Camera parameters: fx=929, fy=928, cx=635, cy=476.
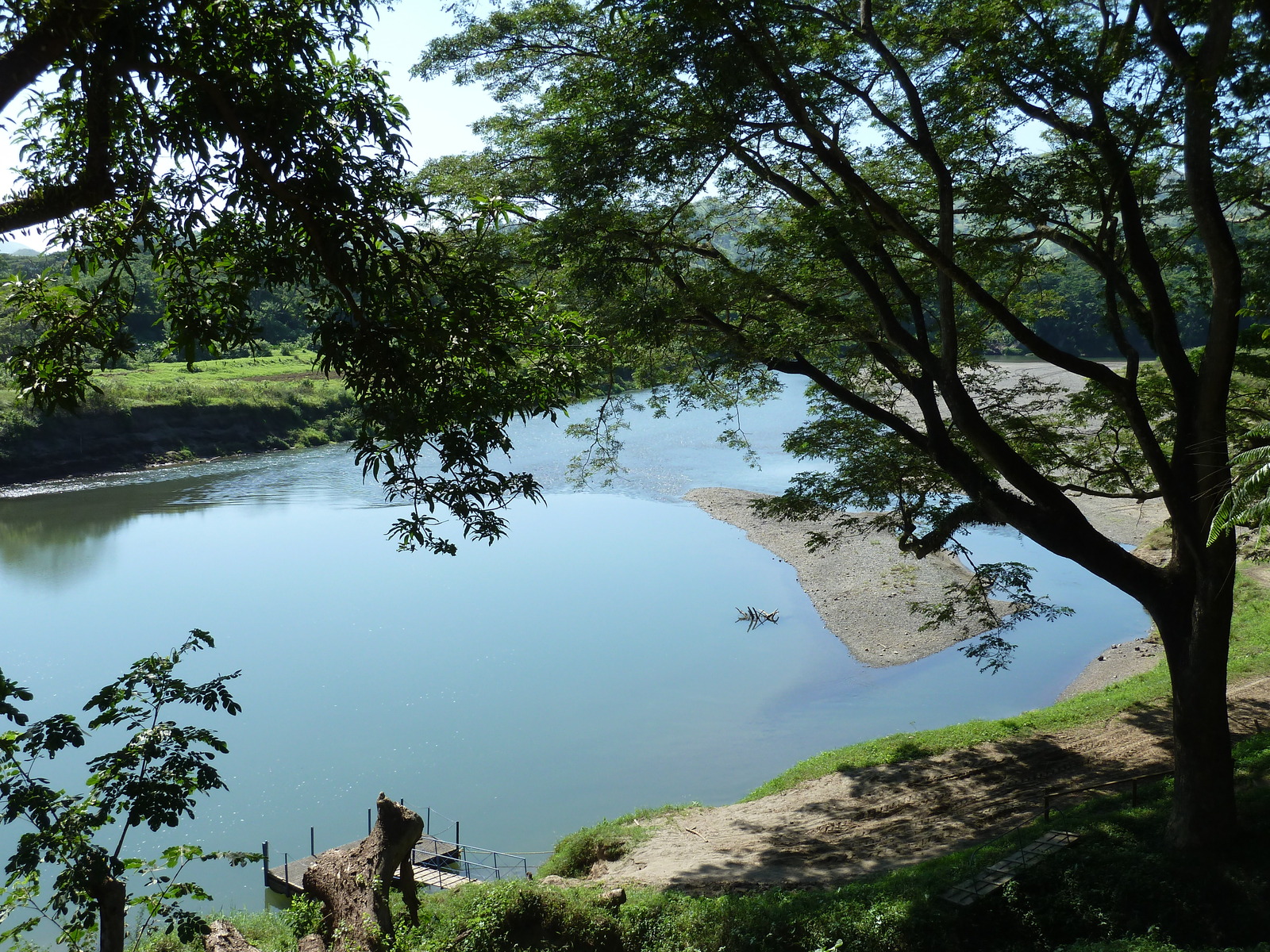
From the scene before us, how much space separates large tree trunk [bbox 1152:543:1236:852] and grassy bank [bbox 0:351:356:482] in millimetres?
31468

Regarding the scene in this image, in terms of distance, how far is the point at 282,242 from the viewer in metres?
4.30

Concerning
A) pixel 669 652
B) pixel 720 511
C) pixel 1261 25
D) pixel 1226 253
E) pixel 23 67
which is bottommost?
pixel 669 652

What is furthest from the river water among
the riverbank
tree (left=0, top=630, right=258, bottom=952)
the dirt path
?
tree (left=0, top=630, right=258, bottom=952)

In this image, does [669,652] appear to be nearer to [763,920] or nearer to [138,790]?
[763,920]

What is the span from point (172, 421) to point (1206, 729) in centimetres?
4196

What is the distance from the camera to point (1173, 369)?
660 cm

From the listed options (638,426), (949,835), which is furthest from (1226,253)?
(638,426)

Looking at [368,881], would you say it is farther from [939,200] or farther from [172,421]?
[172,421]

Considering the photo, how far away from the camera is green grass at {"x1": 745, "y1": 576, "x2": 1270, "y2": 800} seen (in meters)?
12.2

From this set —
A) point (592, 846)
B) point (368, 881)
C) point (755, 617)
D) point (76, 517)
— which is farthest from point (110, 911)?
point (76, 517)

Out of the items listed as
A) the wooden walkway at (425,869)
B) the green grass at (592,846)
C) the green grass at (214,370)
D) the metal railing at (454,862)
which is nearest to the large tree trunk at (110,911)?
the green grass at (592,846)

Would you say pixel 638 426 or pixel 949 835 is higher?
pixel 638 426

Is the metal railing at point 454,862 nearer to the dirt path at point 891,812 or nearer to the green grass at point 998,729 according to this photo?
the dirt path at point 891,812

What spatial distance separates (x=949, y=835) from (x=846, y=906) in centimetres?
321
